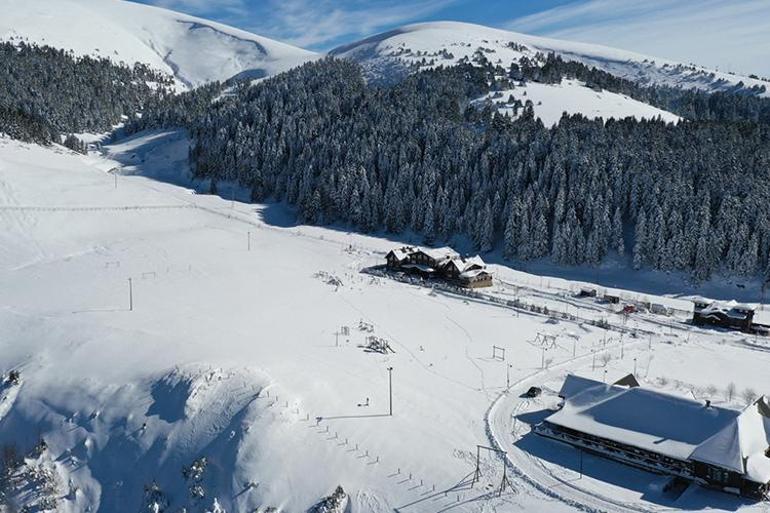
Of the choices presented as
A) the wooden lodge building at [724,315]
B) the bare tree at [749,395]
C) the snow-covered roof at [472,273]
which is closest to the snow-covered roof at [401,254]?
the snow-covered roof at [472,273]

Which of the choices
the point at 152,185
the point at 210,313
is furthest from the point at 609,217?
the point at 152,185

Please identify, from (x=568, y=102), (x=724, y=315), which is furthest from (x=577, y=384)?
(x=568, y=102)

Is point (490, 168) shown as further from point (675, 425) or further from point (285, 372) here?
point (675, 425)

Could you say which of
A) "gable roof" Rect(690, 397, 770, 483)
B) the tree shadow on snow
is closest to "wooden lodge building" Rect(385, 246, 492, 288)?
the tree shadow on snow

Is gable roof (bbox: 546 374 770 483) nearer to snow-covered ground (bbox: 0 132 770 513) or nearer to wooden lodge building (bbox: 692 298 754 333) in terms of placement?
snow-covered ground (bbox: 0 132 770 513)

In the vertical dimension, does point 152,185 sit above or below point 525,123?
below

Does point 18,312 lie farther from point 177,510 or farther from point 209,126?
point 209,126
